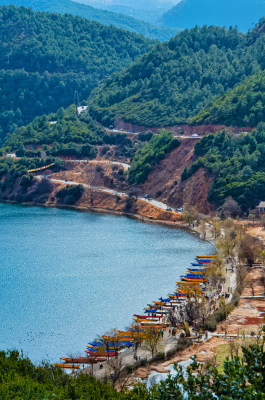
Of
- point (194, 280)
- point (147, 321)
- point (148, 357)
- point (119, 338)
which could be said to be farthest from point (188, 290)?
point (148, 357)

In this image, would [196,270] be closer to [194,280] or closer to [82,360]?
[194,280]

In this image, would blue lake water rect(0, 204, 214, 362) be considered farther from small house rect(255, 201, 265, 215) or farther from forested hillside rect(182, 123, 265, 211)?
small house rect(255, 201, 265, 215)

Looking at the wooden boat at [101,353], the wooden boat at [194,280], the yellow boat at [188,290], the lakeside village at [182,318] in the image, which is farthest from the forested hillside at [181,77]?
the wooden boat at [101,353]

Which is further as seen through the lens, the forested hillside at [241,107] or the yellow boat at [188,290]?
the forested hillside at [241,107]

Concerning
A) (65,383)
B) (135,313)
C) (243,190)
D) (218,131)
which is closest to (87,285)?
(135,313)

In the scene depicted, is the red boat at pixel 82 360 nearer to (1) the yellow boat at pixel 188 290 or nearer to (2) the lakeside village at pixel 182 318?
(2) the lakeside village at pixel 182 318

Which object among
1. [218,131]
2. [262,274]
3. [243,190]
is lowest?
[262,274]

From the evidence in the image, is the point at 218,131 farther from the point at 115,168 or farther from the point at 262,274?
the point at 262,274
